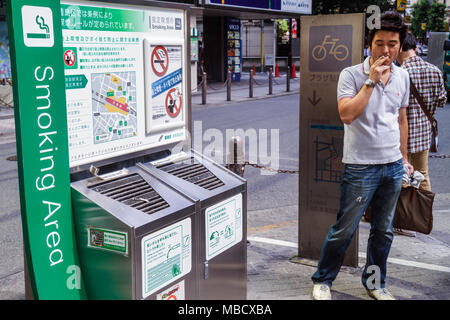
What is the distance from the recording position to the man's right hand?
3.46 metres

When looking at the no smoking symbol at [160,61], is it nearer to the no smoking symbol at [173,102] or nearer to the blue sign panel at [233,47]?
the no smoking symbol at [173,102]

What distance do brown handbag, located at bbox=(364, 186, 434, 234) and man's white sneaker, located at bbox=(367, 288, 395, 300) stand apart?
→ 607 mm

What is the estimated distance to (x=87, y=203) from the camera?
2.71 meters

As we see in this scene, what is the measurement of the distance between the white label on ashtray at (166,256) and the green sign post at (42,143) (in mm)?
380

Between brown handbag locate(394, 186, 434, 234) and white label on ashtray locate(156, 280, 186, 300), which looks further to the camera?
brown handbag locate(394, 186, 434, 234)

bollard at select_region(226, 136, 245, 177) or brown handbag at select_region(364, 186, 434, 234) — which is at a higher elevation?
bollard at select_region(226, 136, 245, 177)

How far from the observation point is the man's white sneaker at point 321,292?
3986 millimetres

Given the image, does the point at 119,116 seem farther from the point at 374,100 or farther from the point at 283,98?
the point at 283,98

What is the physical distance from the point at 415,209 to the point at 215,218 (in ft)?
6.14

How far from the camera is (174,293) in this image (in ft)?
9.82

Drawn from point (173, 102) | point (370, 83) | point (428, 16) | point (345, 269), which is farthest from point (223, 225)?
point (428, 16)

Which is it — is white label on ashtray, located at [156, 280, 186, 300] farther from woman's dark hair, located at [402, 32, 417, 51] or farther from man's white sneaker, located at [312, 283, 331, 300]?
woman's dark hair, located at [402, 32, 417, 51]

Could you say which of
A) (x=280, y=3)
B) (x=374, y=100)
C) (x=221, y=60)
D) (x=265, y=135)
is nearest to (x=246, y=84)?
(x=221, y=60)

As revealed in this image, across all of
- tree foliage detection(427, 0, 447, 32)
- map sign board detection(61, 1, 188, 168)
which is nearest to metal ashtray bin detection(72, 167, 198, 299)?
map sign board detection(61, 1, 188, 168)
